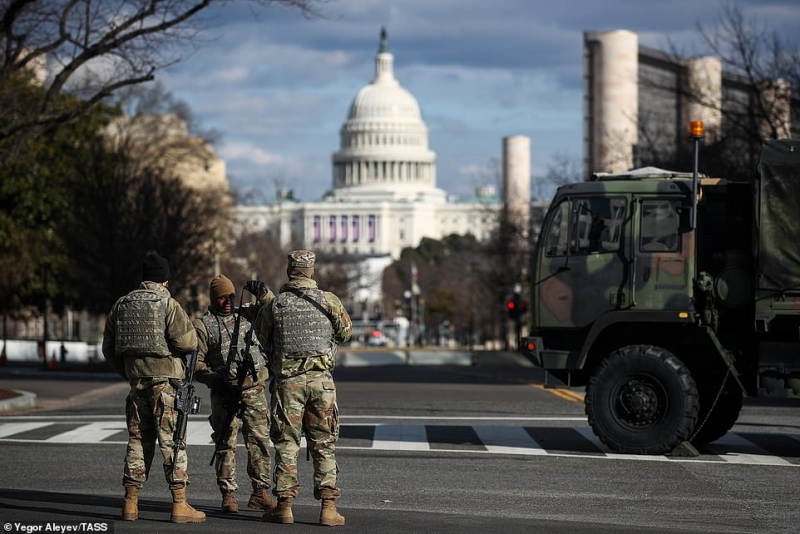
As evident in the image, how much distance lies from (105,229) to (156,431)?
36.6 metres

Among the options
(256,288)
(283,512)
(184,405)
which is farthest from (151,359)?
(283,512)

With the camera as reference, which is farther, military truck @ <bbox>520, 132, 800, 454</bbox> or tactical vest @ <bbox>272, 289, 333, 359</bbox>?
military truck @ <bbox>520, 132, 800, 454</bbox>

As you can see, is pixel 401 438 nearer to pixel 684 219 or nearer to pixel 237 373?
pixel 684 219

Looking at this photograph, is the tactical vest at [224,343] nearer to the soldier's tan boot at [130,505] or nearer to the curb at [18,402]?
the soldier's tan boot at [130,505]

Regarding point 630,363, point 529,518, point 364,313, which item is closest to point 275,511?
point 529,518

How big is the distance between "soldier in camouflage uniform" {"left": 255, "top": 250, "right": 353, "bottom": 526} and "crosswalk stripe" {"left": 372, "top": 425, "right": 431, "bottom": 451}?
6272 mm

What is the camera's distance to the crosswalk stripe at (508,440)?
17.0 meters

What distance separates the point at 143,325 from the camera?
36.6 feet

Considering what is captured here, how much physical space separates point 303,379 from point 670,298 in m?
6.72

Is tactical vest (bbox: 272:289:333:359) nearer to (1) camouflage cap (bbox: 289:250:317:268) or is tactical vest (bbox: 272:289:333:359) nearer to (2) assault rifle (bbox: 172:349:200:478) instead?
(1) camouflage cap (bbox: 289:250:317:268)

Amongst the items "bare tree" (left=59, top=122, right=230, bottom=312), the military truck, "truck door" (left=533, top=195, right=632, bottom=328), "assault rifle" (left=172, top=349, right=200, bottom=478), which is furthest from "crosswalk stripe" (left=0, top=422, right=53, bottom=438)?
"bare tree" (left=59, top=122, right=230, bottom=312)

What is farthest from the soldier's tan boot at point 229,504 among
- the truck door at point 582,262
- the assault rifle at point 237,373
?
the truck door at point 582,262

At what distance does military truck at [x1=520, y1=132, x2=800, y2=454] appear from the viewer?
Answer: 1586cm

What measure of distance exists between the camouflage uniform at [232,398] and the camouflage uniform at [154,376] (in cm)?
39
